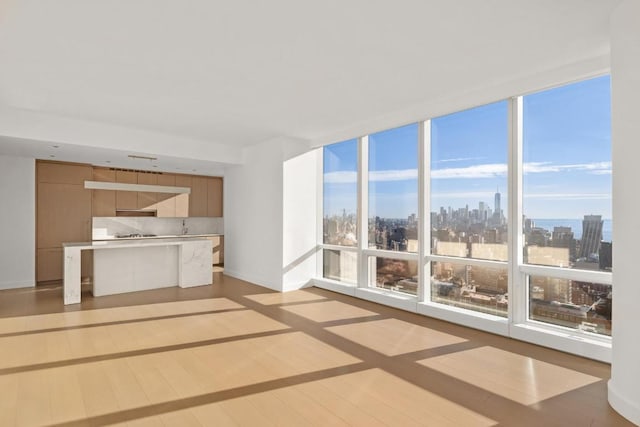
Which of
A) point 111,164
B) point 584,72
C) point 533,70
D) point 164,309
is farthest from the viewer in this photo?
point 111,164

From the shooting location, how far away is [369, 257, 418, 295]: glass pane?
530 centimetres

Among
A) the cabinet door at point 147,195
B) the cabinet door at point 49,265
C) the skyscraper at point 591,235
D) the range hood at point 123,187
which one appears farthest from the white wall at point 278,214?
the skyscraper at point 591,235

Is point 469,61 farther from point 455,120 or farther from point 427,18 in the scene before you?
point 455,120

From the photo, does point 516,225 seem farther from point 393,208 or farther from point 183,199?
point 183,199

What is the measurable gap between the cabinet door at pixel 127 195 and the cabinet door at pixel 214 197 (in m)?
1.81

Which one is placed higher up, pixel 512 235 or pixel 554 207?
pixel 554 207

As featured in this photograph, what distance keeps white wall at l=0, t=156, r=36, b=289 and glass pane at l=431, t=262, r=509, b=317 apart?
282 inches

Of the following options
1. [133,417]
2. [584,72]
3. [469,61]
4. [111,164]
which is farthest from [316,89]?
[111,164]

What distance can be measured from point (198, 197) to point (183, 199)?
40 centimetres

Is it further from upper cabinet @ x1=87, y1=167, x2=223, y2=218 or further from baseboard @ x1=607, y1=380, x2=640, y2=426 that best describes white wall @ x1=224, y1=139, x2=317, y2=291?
baseboard @ x1=607, y1=380, x2=640, y2=426

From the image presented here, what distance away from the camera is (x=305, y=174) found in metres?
6.77

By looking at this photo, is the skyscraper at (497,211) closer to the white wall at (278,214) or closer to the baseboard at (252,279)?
the white wall at (278,214)

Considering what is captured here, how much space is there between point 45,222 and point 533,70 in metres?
8.44

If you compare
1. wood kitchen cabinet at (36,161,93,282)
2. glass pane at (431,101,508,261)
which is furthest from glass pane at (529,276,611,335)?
wood kitchen cabinet at (36,161,93,282)
